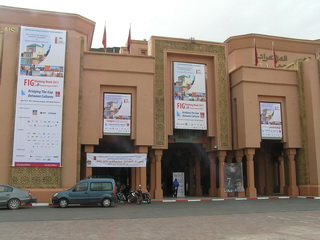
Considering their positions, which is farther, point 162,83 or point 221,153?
point 221,153

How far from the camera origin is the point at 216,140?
26750 millimetres

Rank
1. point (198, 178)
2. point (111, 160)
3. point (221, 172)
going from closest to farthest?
point (111, 160) → point (221, 172) → point (198, 178)

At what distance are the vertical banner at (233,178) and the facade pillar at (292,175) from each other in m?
3.77

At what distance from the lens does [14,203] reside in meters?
18.0

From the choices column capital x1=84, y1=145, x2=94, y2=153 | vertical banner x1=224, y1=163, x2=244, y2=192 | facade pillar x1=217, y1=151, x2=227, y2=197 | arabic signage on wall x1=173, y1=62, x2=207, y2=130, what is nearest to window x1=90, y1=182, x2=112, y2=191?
column capital x1=84, y1=145, x2=94, y2=153

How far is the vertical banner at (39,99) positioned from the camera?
2155cm

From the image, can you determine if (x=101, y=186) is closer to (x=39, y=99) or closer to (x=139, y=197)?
(x=139, y=197)

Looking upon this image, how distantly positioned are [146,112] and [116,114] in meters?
2.00

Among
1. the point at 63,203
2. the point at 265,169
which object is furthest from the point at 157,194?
the point at 265,169

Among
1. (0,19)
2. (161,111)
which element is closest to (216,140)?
(161,111)

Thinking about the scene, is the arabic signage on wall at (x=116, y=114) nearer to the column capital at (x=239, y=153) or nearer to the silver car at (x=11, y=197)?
the silver car at (x=11, y=197)

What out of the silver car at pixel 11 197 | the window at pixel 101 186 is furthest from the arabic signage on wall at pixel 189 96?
the silver car at pixel 11 197

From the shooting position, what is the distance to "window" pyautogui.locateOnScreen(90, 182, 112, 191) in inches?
777

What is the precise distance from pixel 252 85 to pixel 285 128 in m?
4.06
